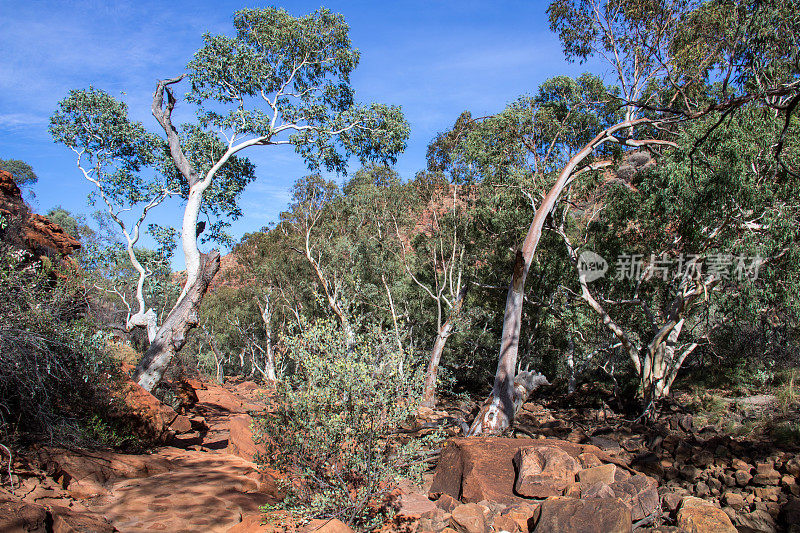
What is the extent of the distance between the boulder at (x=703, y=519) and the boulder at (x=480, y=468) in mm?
1730

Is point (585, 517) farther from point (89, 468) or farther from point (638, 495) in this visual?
point (89, 468)

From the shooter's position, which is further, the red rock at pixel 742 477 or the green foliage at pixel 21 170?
the green foliage at pixel 21 170

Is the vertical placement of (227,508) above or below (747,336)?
below

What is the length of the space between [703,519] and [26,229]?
1239cm

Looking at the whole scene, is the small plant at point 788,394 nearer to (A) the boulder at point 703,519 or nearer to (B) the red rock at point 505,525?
(A) the boulder at point 703,519

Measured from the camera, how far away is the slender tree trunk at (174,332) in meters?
9.32

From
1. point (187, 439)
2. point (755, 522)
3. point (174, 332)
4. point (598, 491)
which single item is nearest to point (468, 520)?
point (598, 491)

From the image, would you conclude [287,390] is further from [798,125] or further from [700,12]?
[700,12]

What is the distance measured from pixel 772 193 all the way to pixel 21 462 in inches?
542

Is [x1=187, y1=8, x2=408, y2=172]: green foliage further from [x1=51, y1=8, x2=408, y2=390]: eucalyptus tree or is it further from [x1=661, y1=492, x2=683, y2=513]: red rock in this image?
[x1=661, y1=492, x2=683, y2=513]: red rock

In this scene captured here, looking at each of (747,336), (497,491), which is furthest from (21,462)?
(747,336)

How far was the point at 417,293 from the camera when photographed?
2189 centimetres

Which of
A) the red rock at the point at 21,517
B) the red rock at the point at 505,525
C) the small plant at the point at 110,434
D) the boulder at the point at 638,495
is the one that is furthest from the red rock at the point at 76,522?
the boulder at the point at 638,495

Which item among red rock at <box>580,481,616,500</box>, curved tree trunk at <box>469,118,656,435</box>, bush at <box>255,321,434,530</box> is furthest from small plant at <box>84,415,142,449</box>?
red rock at <box>580,481,616,500</box>
